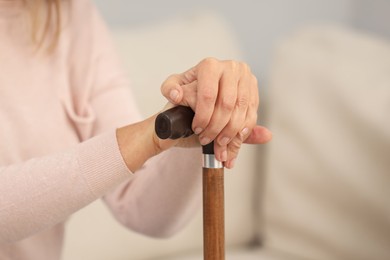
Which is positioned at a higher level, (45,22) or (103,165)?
(45,22)

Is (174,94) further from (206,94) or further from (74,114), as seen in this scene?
(74,114)

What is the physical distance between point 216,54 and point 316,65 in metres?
0.20

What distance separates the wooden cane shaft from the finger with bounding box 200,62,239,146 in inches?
1.7

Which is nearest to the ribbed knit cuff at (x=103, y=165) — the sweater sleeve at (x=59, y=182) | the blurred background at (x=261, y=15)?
the sweater sleeve at (x=59, y=182)

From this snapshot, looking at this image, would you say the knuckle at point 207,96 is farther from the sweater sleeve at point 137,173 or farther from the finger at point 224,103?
the sweater sleeve at point 137,173

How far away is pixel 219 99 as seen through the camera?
2.00 feet

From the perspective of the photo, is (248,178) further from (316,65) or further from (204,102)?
(204,102)

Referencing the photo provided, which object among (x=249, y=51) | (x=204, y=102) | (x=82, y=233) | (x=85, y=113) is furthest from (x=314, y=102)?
(x=204, y=102)

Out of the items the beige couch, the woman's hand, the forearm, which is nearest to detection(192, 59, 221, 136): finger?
the woman's hand

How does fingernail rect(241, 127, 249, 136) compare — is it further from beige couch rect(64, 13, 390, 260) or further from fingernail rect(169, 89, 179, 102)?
beige couch rect(64, 13, 390, 260)

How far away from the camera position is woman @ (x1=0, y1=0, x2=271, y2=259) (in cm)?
63

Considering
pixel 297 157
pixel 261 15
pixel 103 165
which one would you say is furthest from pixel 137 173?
pixel 261 15

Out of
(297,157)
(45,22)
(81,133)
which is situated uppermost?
(45,22)

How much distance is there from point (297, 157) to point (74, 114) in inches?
25.1
